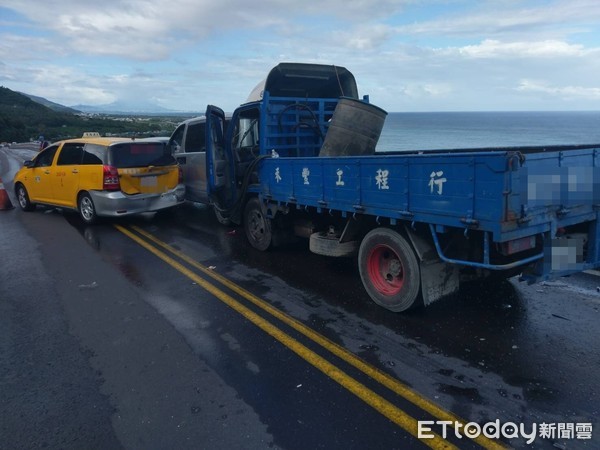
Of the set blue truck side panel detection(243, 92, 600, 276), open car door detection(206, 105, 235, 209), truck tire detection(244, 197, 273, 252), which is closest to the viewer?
blue truck side panel detection(243, 92, 600, 276)

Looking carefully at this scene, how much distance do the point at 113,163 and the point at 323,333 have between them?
6.82 m

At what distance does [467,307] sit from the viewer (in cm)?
516

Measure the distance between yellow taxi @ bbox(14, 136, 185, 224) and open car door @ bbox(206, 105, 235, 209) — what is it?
1849mm

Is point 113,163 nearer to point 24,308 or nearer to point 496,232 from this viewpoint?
point 24,308

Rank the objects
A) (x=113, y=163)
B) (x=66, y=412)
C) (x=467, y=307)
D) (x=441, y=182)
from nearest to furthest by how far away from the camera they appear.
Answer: (x=66, y=412)
(x=441, y=182)
(x=467, y=307)
(x=113, y=163)

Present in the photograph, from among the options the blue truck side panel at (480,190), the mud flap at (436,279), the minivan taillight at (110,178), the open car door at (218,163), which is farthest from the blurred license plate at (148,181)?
the mud flap at (436,279)

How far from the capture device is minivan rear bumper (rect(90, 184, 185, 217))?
928 centimetres

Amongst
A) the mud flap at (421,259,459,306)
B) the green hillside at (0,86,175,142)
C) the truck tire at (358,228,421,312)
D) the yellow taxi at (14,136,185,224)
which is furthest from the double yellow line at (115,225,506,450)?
the green hillside at (0,86,175,142)

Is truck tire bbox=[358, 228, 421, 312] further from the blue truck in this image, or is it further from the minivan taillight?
the minivan taillight

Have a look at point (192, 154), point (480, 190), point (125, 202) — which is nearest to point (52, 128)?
point (192, 154)

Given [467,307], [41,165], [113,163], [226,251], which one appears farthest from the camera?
[41,165]

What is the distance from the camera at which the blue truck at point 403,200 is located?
397cm

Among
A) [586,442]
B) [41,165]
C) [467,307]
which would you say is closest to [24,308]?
[467,307]

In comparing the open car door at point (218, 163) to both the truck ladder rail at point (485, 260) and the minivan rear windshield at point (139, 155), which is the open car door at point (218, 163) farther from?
the truck ladder rail at point (485, 260)
